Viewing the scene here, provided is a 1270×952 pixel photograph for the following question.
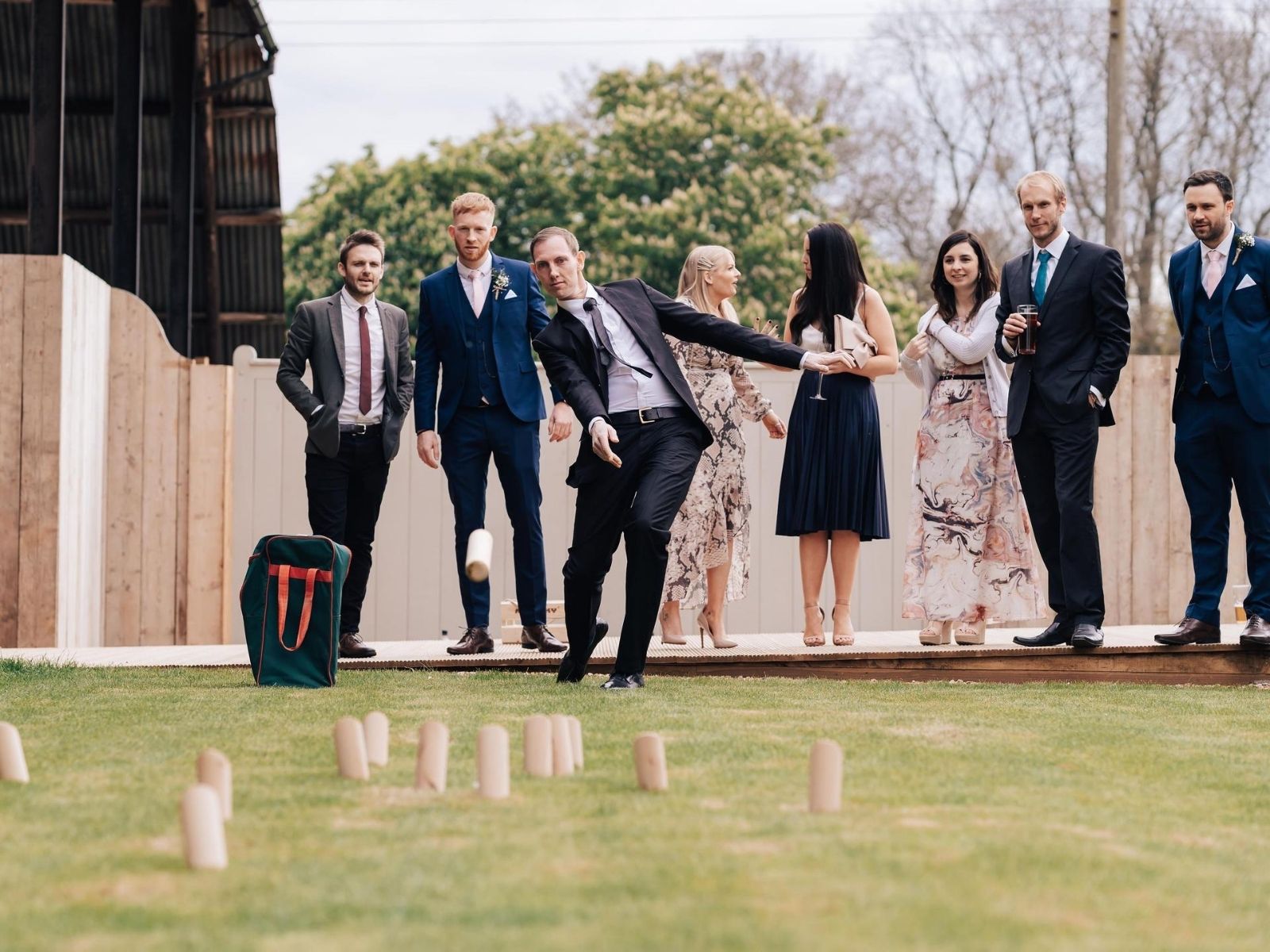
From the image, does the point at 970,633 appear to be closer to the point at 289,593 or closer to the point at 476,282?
the point at 476,282

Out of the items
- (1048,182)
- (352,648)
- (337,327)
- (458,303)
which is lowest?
(352,648)

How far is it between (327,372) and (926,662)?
2.82m

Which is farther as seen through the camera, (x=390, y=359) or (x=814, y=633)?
(x=814, y=633)

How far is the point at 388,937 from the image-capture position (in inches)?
99.0

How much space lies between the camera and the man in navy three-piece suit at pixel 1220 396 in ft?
21.9

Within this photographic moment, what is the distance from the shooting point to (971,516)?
24.2 feet

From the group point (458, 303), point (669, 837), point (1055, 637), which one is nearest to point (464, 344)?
point (458, 303)

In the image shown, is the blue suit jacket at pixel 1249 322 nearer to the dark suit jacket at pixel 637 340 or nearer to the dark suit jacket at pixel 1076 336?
the dark suit jacket at pixel 1076 336

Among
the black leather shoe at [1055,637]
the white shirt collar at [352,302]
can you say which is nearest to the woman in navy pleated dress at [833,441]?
the black leather shoe at [1055,637]

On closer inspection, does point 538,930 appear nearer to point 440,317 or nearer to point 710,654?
point 710,654

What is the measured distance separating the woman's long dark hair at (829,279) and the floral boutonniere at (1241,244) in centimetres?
150

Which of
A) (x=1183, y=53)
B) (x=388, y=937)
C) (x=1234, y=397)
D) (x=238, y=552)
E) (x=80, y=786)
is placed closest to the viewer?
(x=388, y=937)

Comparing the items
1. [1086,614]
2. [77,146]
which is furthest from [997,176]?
[1086,614]

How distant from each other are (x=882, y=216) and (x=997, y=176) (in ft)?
7.77
